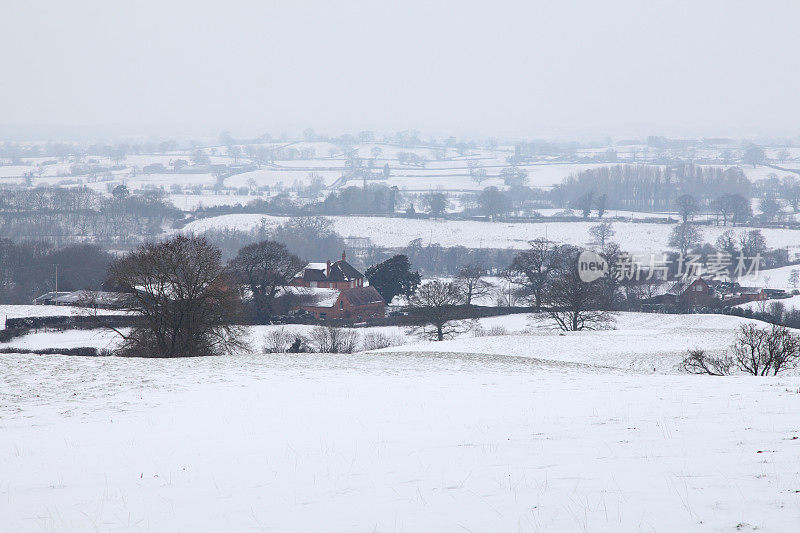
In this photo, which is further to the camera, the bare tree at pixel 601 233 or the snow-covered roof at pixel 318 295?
the bare tree at pixel 601 233

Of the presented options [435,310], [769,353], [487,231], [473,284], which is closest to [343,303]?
[473,284]

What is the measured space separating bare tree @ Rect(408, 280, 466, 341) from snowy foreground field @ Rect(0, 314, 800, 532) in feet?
108

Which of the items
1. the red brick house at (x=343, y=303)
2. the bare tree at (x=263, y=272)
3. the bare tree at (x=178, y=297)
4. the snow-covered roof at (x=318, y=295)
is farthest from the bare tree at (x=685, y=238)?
the bare tree at (x=178, y=297)

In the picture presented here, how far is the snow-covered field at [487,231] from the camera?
11975cm

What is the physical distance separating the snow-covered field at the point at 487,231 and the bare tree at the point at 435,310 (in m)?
60.9

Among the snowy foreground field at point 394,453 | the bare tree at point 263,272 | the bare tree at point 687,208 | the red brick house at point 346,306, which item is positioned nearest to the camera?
the snowy foreground field at point 394,453

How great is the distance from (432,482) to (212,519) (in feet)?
8.24

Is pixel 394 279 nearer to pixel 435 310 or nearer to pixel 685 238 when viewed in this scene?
pixel 435 310

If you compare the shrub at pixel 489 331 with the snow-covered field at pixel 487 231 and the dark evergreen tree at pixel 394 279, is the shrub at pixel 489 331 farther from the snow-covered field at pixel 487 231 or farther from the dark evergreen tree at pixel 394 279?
the snow-covered field at pixel 487 231

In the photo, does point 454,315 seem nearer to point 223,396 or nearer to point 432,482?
point 223,396

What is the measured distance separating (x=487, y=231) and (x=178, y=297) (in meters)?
104

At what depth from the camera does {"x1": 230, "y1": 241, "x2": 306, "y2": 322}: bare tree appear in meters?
63.4

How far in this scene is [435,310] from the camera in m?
53.6

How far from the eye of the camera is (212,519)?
8.51m
